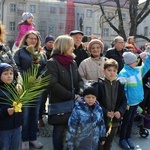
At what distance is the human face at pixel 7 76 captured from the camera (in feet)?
9.24

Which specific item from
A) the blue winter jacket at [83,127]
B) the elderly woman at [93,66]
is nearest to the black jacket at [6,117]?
the blue winter jacket at [83,127]

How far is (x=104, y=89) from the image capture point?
11.6 ft

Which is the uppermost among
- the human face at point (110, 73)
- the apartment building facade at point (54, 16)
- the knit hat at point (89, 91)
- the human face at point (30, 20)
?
the apartment building facade at point (54, 16)

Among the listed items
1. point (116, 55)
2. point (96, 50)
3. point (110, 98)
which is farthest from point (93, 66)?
point (116, 55)

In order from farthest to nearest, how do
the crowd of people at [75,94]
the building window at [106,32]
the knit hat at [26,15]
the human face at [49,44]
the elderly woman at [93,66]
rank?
the building window at [106,32], the knit hat at [26,15], the human face at [49,44], the elderly woman at [93,66], the crowd of people at [75,94]

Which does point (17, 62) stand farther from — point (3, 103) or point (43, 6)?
point (43, 6)

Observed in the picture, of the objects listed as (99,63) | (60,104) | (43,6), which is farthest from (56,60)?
(43,6)

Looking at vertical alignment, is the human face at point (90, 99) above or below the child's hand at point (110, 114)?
above

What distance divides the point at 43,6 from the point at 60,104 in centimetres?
3836

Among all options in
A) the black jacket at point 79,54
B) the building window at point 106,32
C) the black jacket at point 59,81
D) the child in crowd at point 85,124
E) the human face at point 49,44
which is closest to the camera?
the child in crowd at point 85,124

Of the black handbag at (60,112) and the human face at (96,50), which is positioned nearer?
the black handbag at (60,112)

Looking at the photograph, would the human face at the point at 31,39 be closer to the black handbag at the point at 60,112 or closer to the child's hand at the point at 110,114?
the black handbag at the point at 60,112

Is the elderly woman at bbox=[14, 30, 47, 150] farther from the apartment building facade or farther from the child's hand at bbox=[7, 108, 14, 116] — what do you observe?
the apartment building facade

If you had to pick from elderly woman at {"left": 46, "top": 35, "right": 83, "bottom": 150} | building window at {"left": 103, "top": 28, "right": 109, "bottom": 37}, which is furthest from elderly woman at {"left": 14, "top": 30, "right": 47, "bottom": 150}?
building window at {"left": 103, "top": 28, "right": 109, "bottom": 37}
